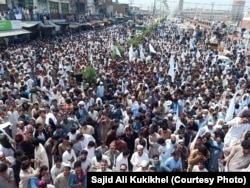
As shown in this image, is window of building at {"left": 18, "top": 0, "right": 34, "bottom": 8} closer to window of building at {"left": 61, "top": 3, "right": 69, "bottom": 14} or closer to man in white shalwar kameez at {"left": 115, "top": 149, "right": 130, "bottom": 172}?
window of building at {"left": 61, "top": 3, "right": 69, "bottom": 14}

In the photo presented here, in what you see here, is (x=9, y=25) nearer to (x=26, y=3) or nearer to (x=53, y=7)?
(x=26, y=3)

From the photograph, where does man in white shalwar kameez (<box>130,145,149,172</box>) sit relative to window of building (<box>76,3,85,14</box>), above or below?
above

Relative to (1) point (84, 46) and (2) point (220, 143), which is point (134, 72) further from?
(1) point (84, 46)

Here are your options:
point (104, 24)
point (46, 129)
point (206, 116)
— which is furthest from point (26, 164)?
point (104, 24)

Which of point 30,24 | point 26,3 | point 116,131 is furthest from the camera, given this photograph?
point 26,3

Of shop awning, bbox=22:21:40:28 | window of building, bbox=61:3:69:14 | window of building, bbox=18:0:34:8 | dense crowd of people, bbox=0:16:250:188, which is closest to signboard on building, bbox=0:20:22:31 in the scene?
shop awning, bbox=22:21:40:28

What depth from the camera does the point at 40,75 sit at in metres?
10.7

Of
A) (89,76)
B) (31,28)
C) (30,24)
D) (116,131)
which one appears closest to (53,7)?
(31,28)

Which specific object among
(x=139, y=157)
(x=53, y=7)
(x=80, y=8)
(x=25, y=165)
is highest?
(x=25, y=165)

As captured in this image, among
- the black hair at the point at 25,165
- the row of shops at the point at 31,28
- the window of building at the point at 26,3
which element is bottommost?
the row of shops at the point at 31,28

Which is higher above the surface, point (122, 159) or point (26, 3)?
point (26, 3)

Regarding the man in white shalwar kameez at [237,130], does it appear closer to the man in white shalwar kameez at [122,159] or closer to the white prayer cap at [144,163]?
the white prayer cap at [144,163]

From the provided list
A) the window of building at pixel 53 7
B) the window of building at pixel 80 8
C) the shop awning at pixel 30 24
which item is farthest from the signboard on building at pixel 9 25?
the window of building at pixel 80 8

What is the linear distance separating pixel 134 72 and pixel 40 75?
3.54 meters
